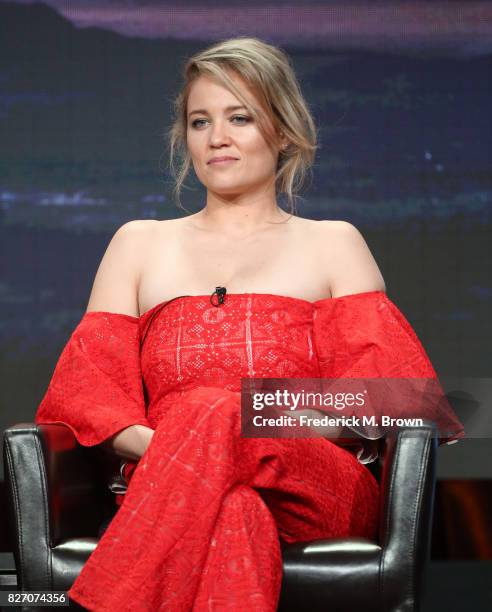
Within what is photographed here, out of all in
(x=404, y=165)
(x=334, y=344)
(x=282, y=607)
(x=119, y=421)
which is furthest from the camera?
(x=404, y=165)

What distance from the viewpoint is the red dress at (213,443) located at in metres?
1.96

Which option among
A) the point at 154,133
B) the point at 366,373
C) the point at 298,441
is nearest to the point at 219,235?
the point at 366,373

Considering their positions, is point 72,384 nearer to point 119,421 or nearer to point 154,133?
point 119,421

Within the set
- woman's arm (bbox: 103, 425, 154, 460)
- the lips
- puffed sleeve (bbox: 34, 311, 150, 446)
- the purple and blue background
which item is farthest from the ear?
the purple and blue background

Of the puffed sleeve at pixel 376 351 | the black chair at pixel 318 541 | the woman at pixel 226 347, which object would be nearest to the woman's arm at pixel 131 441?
the woman at pixel 226 347

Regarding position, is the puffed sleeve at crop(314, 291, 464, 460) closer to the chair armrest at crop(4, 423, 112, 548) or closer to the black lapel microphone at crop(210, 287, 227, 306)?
the black lapel microphone at crop(210, 287, 227, 306)

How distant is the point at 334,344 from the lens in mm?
2549

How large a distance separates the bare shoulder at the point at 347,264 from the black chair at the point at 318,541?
424 mm

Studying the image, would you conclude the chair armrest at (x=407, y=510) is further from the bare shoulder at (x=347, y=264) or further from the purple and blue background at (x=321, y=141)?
the purple and blue background at (x=321, y=141)

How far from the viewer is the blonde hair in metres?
2.61

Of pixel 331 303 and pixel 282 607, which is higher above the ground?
pixel 331 303

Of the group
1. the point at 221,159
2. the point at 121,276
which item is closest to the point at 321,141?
the point at 221,159

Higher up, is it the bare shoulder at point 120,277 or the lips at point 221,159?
the lips at point 221,159

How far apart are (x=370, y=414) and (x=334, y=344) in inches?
8.8
